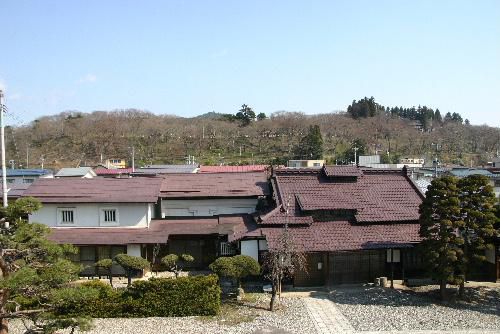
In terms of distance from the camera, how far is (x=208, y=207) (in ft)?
93.3

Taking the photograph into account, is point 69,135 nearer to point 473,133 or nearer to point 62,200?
point 62,200

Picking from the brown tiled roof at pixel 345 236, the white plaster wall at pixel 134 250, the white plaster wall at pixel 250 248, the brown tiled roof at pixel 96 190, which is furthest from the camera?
the brown tiled roof at pixel 96 190

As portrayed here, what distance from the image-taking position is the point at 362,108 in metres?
109

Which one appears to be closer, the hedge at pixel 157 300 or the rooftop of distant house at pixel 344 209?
the hedge at pixel 157 300

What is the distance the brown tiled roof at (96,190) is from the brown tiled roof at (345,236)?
7966 mm

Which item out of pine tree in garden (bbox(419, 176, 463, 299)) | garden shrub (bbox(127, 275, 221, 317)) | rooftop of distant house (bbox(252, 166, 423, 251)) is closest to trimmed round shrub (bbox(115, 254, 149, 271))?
garden shrub (bbox(127, 275, 221, 317))

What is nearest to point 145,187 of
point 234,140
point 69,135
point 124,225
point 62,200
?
point 124,225

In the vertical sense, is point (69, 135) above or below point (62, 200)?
above

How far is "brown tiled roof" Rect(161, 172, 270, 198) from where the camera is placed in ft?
91.9

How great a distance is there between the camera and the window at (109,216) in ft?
85.8

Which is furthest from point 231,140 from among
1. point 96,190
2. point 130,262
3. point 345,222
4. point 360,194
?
point 130,262

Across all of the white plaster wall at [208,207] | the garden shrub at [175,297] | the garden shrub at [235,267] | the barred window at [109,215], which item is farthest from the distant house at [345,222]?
the barred window at [109,215]

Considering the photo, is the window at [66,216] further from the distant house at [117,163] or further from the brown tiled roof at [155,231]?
the distant house at [117,163]

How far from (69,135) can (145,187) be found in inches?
2603
